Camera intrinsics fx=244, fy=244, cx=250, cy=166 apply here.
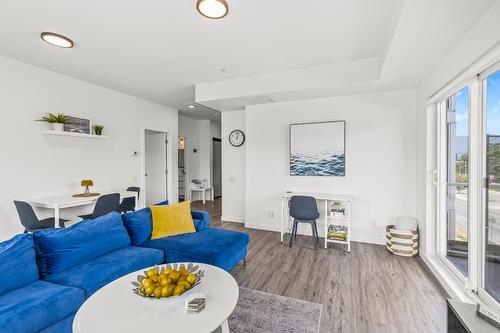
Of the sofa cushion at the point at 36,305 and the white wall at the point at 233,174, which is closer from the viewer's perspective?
the sofa cushion at the point at 36,305

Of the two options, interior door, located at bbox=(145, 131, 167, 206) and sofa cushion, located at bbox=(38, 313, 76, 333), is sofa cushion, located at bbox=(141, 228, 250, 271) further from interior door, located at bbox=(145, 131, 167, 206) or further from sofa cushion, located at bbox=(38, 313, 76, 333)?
interior door, located at bbox=(145, 131, 167, 206)

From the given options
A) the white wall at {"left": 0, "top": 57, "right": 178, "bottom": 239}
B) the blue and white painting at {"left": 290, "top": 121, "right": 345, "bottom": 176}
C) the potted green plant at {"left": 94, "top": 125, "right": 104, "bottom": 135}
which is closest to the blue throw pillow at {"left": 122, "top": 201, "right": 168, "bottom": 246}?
the white wall at {"left": 0, "top": 57, "right": 178, "bottom": 239}

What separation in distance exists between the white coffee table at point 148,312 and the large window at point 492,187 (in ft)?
6.90

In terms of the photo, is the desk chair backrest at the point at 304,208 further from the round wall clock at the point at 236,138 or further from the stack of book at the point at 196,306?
the stack of book at the point at 196,306

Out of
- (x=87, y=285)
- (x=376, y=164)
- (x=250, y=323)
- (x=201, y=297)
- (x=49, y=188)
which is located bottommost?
(x=250, y=323)

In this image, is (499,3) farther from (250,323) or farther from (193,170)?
(193,170)

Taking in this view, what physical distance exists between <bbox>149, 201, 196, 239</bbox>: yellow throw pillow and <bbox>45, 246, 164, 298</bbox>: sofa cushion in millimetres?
383

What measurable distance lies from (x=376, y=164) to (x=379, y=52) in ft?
5.43

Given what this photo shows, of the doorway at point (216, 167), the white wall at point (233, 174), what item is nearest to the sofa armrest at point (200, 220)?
the white wall at point (233, 174)

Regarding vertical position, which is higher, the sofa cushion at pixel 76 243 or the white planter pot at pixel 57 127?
the white planter pot at pixel 57 127

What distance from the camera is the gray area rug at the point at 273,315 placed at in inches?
75.1

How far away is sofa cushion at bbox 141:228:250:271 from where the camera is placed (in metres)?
2.40

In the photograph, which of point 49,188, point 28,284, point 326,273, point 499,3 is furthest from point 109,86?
point 499,3

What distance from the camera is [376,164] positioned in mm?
3838
